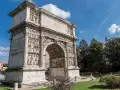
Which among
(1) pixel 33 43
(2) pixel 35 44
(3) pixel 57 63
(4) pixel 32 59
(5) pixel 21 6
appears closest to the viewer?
(4) pixel 32 59

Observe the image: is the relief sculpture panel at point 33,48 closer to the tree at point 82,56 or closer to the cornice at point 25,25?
the cornice at point 25,25

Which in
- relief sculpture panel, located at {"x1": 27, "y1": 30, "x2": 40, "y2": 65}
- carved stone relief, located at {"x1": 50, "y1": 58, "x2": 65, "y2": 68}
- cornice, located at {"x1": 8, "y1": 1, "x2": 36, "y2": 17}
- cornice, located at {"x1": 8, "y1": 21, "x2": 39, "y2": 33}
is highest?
cornice, located at {"x1": 8, "y1": 1, "x2": 36, "y2": 17}

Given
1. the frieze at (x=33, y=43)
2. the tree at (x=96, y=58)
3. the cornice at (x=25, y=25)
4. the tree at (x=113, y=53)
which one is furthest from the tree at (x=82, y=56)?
the cornice at (x=25, y=25)

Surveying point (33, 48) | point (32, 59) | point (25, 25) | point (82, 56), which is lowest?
point (32, 59)

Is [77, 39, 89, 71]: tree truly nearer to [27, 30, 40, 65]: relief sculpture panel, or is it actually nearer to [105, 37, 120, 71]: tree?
[105, 37, 120, 71]: tree

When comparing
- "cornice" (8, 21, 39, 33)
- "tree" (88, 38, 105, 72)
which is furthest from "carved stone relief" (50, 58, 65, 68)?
"tree" (88, 38, 105, 72)

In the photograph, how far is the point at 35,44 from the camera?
1761 cm

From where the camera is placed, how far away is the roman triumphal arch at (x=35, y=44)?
16.0 metres

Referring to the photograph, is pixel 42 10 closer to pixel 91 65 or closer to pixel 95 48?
pixel 95 48

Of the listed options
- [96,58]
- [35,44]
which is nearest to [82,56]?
[96,58]

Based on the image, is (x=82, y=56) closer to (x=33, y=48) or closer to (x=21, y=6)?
(x=33, y=48)

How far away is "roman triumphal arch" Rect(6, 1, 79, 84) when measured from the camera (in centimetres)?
1599

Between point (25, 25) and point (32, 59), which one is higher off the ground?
point (25, 25)

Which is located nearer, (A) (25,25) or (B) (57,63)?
(A) (25,25)
